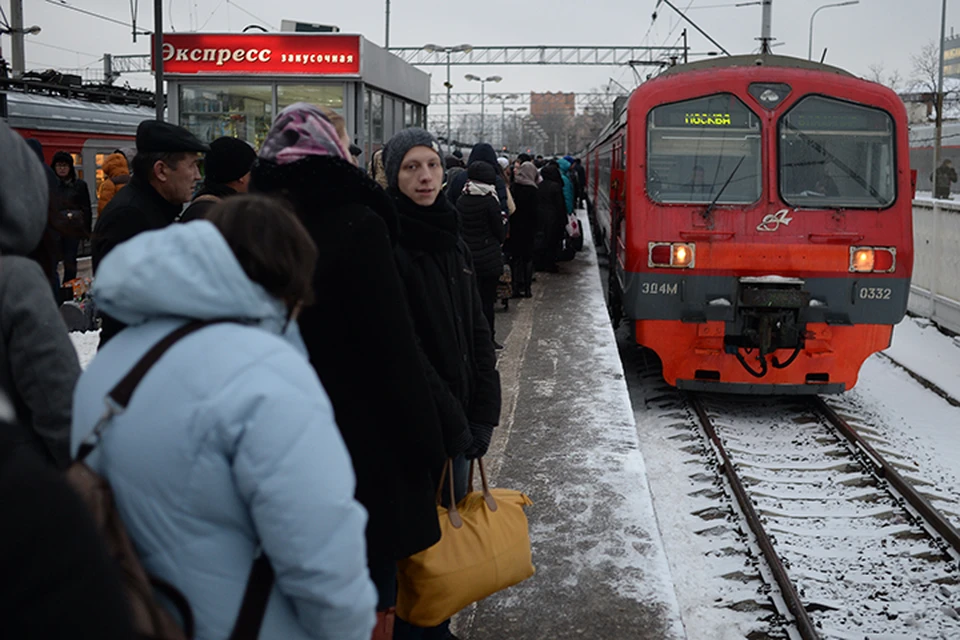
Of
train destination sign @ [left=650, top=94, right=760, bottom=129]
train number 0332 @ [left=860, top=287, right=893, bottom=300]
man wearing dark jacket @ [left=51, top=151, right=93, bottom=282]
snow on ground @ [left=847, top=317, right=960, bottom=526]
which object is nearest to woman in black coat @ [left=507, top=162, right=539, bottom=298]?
train destination sign @ [left=650, top=94, right=760, bottom=129]

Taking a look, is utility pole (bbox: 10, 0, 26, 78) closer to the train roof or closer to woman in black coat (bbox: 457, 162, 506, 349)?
woman in black coat (bbox: 457, 162, 506, 349)

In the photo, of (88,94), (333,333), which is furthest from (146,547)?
(88,94)

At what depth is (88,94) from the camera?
17.2 metres

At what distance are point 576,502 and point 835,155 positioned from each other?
4.89 metres

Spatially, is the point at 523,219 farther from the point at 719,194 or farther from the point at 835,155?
the point at 835,155

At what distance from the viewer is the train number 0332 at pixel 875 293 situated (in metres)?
8.20

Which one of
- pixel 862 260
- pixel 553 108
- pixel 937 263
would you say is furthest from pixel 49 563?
pixel 553 108

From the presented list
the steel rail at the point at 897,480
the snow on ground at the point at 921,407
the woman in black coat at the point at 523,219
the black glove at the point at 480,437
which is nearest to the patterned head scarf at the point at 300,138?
the black glove at the point at 480,437

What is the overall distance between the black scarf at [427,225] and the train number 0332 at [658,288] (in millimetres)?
5236

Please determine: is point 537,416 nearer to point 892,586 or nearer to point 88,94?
point 892,586

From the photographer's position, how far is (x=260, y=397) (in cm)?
165

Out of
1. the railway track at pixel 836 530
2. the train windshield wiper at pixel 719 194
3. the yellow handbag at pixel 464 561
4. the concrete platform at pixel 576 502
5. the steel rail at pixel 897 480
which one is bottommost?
the railway track at pixel 836 530

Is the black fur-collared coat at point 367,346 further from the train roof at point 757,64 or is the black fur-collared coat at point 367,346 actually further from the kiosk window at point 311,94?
the kiosk window at point 311,94

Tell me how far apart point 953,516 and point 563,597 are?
3621mm
